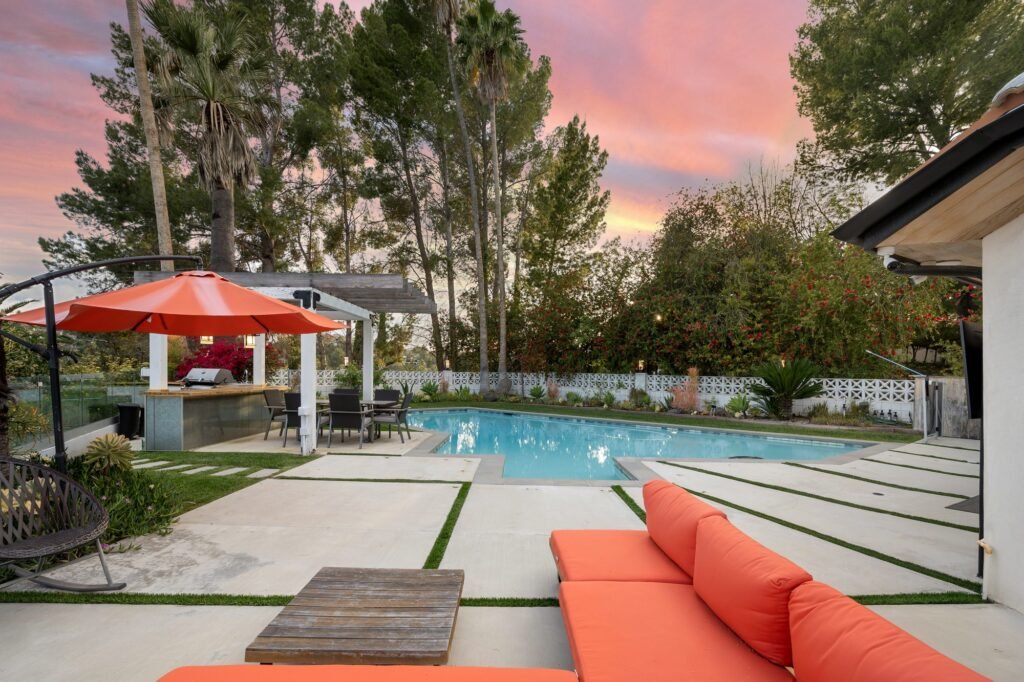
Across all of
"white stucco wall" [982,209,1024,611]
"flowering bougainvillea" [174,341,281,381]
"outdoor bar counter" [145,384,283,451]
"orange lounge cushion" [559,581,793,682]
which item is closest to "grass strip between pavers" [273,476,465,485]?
"outdoor bar counter" [145,384,283,451]

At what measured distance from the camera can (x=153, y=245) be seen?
53.5 ft

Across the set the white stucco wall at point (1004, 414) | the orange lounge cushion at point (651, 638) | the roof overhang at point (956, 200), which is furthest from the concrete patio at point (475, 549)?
the roof overhang at point (956, 200)

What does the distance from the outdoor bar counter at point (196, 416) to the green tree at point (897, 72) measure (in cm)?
1728

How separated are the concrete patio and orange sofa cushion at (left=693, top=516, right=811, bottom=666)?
0.83 metres

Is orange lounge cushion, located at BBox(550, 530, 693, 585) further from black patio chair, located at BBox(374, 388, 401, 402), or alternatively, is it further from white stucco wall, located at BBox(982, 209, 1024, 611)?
black patio chair, located at BBox(374, 388, 401, 402)

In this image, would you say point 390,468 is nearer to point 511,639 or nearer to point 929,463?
point 511,639

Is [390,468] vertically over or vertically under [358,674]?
under

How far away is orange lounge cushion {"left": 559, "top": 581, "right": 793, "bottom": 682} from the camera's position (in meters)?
1.58

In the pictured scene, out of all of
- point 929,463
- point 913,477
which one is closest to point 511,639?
point 913,477

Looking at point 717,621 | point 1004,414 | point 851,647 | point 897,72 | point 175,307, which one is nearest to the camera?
point 851,647

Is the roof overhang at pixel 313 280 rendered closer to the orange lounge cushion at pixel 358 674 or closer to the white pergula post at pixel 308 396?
the white pergula post at pixel 308 396

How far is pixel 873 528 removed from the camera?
14.0ft

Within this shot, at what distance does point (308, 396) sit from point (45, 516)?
15.1 ft

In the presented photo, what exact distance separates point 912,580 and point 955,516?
210cm
